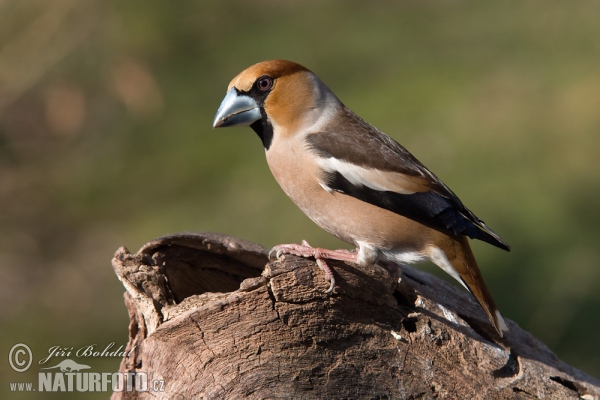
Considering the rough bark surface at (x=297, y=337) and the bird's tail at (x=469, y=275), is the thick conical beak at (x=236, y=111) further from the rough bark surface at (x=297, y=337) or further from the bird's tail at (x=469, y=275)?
the bird's tail at (x=469, y=275)

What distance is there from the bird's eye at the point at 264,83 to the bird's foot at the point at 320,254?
3.27ft

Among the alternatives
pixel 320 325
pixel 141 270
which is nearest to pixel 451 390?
pixel 320 325

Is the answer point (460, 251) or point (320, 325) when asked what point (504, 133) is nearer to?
point (460, 251)

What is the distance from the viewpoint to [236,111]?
179 inches

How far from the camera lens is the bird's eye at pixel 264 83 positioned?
15.0 ft

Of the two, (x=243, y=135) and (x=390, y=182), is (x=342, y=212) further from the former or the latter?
(x=243, y=135)

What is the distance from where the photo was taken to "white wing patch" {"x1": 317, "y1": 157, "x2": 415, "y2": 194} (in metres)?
4.34

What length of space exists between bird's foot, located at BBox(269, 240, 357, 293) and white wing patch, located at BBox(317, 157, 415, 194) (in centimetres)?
41

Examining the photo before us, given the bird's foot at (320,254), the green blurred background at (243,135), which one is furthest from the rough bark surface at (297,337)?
the green blurred background at (243,135)

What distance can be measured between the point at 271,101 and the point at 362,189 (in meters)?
0.77

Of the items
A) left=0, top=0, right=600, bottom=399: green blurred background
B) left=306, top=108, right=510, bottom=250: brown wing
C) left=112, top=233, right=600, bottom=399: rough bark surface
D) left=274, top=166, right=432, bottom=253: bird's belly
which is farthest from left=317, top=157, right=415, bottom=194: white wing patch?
left=0, top=0, right=600, bottom=399: green blurred background

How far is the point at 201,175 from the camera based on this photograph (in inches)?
331

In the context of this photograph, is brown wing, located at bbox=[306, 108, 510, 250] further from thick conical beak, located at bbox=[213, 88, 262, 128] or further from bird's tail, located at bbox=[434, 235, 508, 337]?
thick conical beak, located at bbox=[213, 88, 262, 128]

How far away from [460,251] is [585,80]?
5251 mm
